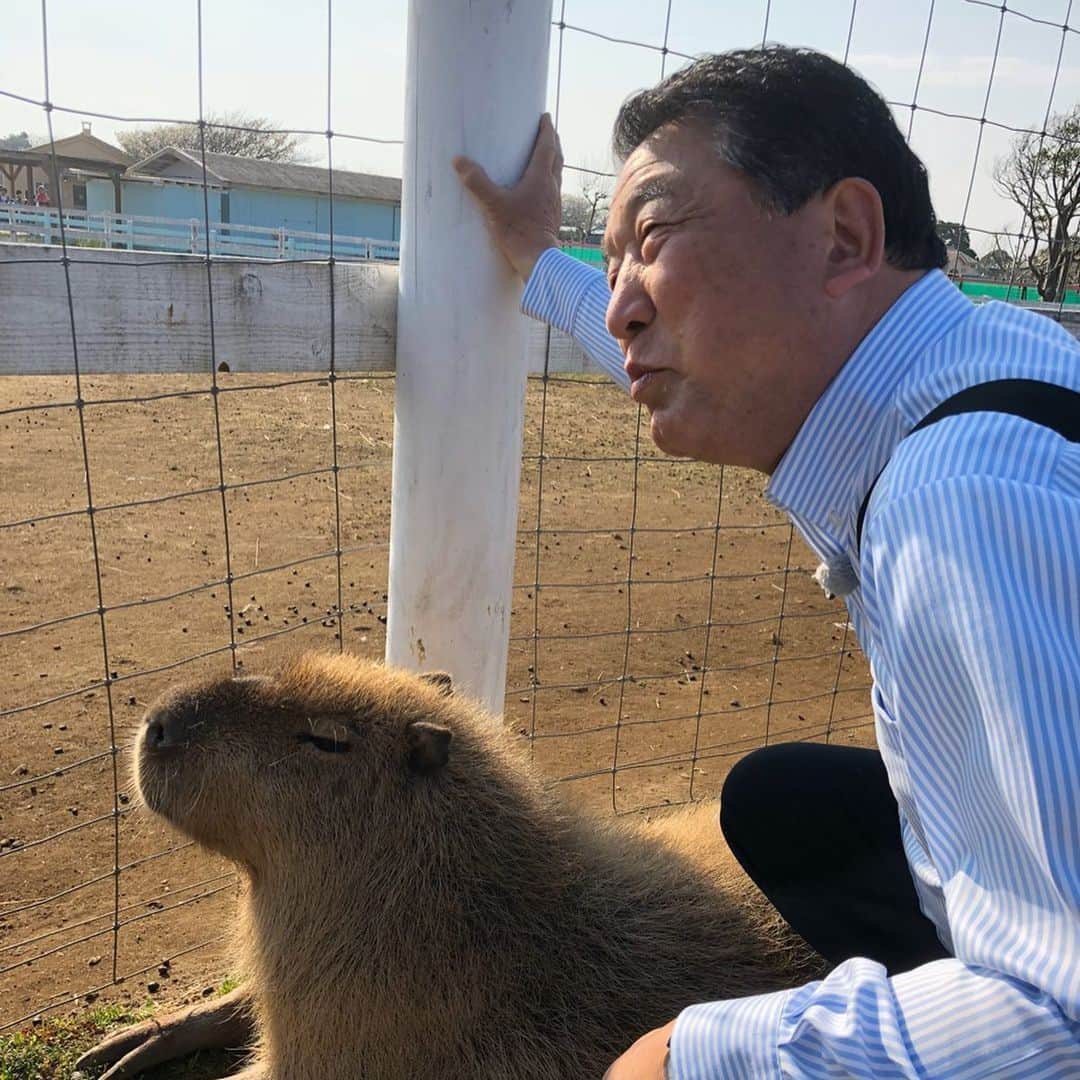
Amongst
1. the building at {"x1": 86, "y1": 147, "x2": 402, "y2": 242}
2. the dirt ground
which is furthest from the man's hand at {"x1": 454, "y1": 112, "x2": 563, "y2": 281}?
the building at {"x1": 86, "y1": 147, "x2": 402, "y2": 242}

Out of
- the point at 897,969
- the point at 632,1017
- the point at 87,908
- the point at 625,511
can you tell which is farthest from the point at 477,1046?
the point at 625,511

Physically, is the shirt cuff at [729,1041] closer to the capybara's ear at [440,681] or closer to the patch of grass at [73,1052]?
the capybara's ear at [440,681]

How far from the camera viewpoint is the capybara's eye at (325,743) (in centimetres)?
227

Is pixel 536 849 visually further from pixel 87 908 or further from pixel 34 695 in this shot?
pixel 34 695

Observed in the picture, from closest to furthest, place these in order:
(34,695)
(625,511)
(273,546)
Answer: (34,695) → (273,546) → (625,511)

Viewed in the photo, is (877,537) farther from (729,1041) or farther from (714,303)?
(729,1041)

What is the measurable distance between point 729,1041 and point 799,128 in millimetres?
1112

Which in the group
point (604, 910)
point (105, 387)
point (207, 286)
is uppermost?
point (207, 286)

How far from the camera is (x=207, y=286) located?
2264mm

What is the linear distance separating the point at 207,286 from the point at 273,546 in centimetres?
382

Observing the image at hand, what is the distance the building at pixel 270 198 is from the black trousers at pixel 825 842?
2005 cm

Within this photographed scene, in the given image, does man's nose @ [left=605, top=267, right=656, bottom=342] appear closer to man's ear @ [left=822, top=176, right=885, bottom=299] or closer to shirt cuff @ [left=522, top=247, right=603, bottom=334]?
man's ear @ [left=822, top=176, right=885, bottom=299]

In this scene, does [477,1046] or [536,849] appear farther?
[536,849]

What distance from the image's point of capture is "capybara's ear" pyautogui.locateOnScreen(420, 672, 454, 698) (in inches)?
96.3
